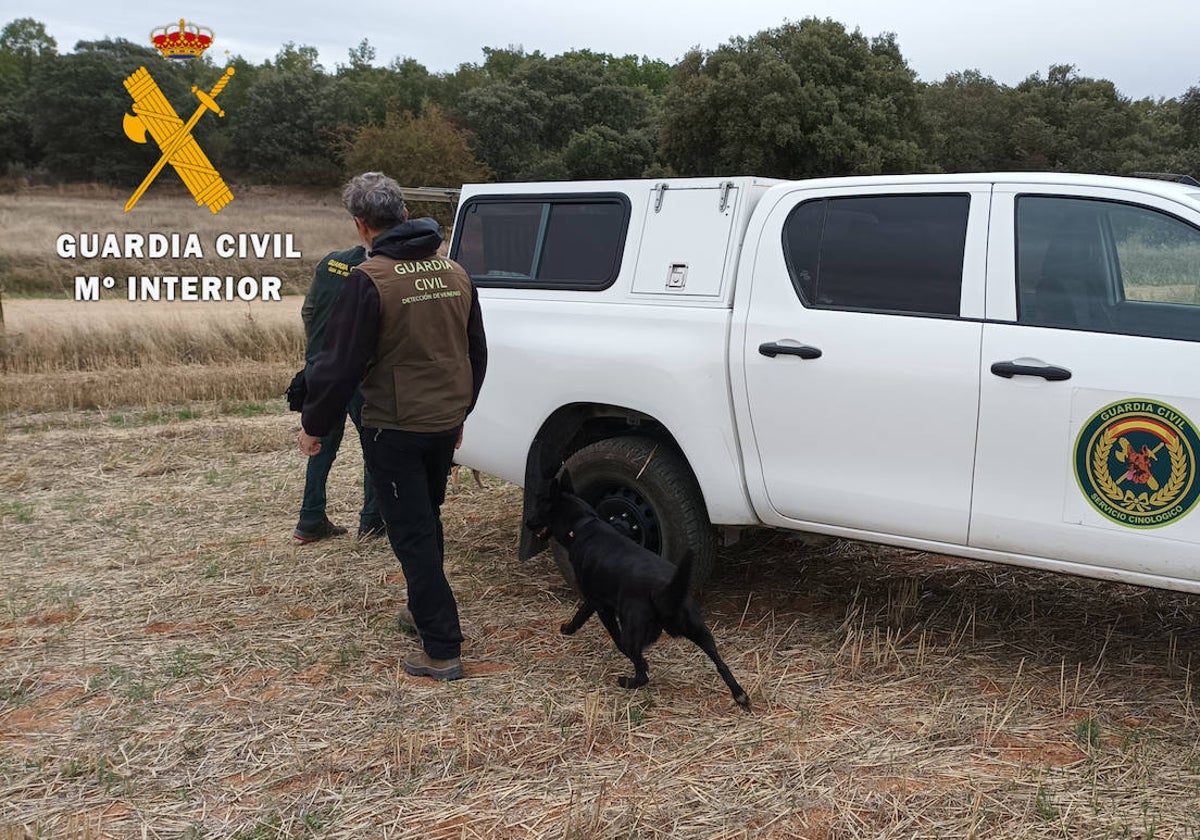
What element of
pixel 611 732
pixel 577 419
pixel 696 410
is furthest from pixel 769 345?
pixel 611 732

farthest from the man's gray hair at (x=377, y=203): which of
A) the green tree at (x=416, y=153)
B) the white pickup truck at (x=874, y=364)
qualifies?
the green tree at (x=416, y=153)

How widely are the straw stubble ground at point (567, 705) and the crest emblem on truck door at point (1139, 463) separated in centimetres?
82

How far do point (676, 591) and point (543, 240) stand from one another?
221cm

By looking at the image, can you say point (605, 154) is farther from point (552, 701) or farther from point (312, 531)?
point (552, 701)

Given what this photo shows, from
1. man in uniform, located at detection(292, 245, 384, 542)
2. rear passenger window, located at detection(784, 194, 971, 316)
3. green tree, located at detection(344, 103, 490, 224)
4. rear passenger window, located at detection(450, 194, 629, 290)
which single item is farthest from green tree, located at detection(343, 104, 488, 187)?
rear passenger window, located at detection(784, 194, 971, 316)

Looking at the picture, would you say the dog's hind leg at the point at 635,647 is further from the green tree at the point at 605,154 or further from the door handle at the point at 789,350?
the green tree at the point at 605,154

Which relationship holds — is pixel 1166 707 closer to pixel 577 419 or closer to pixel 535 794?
pixel 535 794

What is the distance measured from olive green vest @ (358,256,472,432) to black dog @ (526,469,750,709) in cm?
62

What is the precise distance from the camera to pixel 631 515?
4.95 m

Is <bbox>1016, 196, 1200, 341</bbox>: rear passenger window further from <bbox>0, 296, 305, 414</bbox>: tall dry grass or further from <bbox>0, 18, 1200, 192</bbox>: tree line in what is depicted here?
<bbox>0, 18, 1200, 192</bbox>: tree line

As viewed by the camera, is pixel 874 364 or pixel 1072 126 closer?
pixel 874 364

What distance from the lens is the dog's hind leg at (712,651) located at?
3963mm

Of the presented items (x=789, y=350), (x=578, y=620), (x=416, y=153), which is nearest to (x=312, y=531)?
(x=578, y=620)

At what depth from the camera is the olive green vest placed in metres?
4.10
